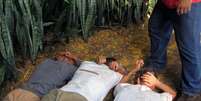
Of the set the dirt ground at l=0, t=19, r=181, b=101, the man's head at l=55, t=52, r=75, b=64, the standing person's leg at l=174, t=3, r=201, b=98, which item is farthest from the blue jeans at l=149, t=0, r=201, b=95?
the man's head at l=55, t=52, r=75, b=64

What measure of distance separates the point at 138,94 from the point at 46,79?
0.72 m

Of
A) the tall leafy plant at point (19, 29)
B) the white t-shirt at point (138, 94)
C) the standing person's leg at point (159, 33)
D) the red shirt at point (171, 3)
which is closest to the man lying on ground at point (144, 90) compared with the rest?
the white t-shirt at point (138, 94)

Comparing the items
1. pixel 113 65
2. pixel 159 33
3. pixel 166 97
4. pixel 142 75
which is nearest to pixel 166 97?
pixel 166 97

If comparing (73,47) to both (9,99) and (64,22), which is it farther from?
(9,99)

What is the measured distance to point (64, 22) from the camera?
4.92m

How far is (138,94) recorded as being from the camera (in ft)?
12.0

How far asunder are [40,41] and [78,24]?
0.55m

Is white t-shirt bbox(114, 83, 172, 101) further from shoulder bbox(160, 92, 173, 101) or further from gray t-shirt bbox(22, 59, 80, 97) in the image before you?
gray t-shirt bbox(22, 59, 80, 97)

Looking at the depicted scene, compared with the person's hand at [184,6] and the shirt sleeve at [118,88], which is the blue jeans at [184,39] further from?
the shirt sleeve at [118,88]

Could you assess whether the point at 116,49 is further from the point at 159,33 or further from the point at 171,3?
the point at 171,3

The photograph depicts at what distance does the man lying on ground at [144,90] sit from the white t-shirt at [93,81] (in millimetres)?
87

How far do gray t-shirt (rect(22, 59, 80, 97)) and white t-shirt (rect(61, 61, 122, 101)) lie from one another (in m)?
0.09

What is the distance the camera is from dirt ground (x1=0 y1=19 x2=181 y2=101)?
4410mm

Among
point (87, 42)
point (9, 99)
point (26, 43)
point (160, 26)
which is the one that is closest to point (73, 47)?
point (87, 42)
